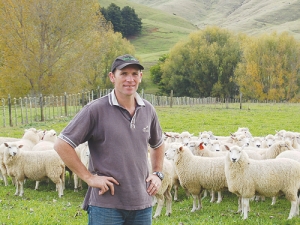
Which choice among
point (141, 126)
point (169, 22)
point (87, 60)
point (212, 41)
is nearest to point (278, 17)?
point (169, 22)

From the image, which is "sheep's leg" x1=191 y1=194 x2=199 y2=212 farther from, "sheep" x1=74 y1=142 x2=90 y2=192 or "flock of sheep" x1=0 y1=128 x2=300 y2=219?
"sheep" x1=74 y1=142 x2=90 y2=192

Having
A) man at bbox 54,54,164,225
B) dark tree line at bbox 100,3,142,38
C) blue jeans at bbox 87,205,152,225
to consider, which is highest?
dark tree line at bbox 100,3,142,38

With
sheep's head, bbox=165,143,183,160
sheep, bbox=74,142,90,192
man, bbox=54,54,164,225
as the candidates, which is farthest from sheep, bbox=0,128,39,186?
man, bbox=54,54,164,225

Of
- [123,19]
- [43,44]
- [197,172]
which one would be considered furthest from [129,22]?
[197,172]

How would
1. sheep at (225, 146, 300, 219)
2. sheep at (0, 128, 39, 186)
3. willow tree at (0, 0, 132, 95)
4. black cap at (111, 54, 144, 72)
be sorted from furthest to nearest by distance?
willow tree at (0, 0, 132, 95) < sheep at (0, 128, 39, 186) < sheep at (225, 146, 300, 219) < black cap at (111, 54, 144, 72)

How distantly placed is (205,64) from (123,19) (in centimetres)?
4980

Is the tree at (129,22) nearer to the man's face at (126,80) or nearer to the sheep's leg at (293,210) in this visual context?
the sheep's leg at (293,210)

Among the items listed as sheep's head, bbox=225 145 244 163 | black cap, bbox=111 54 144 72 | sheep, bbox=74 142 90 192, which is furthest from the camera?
sheep, bbox=74 142 90 192

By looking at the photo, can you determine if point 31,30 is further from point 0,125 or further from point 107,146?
point 107,146

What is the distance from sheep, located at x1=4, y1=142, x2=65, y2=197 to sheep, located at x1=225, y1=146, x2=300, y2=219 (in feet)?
15.0

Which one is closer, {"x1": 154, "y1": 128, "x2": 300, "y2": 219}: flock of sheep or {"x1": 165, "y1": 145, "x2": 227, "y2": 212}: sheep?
{"x1": 154, "y1": 128, "x2": 300, "y2": 219}: flock of sheep

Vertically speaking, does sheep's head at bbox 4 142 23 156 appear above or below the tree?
below

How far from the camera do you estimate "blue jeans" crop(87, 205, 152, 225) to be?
3441mm

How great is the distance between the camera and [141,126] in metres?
3.62
